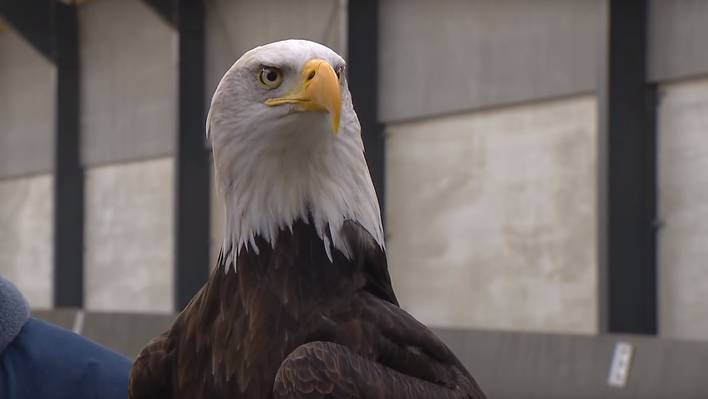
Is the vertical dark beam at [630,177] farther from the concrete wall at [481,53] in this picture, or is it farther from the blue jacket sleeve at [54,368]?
the blue jacket sleeve at [54,368]

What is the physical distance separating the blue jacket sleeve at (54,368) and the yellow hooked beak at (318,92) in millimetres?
1001

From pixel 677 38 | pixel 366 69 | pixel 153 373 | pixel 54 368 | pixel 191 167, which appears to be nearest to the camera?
pixel 153 373

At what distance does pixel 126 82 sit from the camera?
21672mm

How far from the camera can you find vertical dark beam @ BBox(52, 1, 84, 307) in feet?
75.6

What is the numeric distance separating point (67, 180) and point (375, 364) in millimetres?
20599

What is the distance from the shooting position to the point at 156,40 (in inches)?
818

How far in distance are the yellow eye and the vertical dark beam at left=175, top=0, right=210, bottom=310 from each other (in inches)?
635

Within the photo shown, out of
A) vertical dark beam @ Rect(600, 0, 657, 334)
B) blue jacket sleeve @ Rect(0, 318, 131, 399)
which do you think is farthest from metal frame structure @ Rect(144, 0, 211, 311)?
blue jacket sleeve @ Rect(0, 318, 131, 399)

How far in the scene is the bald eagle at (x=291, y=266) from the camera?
315cm

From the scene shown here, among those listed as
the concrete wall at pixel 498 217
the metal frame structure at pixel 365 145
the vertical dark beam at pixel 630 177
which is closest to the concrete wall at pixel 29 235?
the metal frame structure at pixel 365 145

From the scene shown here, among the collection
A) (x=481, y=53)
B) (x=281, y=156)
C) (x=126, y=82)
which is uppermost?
(x=126, y=82)

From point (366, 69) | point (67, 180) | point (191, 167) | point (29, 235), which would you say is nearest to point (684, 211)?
point (366, 69)

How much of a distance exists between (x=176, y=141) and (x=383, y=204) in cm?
495

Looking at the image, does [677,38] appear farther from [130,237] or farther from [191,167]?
[130,237]
